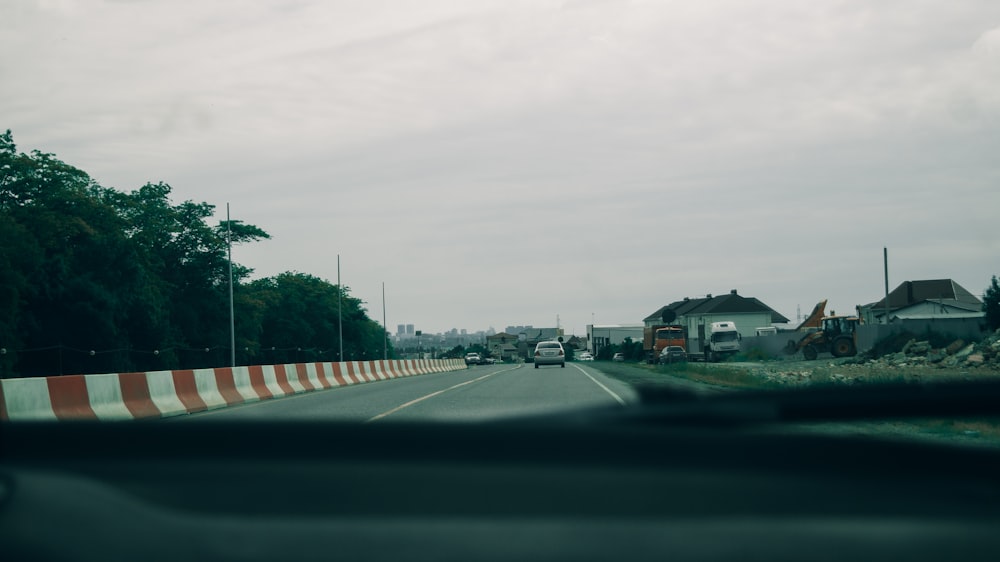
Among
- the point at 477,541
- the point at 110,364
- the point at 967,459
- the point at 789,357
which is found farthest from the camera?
the point at 789,357

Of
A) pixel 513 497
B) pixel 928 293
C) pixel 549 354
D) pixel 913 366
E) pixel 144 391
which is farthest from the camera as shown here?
pixel 928 293

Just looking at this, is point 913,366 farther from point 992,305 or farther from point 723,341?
point 723,341

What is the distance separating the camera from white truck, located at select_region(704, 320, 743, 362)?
72.8m

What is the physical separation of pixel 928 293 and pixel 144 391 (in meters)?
123

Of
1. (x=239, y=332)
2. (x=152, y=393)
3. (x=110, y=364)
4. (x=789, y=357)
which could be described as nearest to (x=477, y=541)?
(x=152, y=393)

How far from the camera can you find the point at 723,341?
7319 cm

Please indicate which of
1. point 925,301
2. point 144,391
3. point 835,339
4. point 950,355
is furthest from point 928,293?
point 144,391

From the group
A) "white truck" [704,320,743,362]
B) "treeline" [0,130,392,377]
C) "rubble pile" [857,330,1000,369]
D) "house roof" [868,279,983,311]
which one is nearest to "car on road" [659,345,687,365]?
"white truck" [704,320,743,362]

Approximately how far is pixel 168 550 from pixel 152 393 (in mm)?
15530

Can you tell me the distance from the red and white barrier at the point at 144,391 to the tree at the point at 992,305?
42527mm

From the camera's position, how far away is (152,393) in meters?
15.8

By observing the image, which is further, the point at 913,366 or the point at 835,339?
the point at 835,339

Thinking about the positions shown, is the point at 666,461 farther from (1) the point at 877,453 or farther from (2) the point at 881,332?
(2) the point at 881,332

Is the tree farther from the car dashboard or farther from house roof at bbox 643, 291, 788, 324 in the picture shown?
house roof at bbox 643, 291, 788, 324
